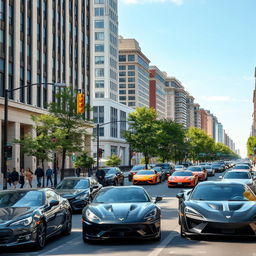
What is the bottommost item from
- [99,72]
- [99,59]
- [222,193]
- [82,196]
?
[82,196]

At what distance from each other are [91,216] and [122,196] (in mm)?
1473

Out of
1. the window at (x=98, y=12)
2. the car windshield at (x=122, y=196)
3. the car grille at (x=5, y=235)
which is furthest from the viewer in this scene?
the window at (x=98, y=12)

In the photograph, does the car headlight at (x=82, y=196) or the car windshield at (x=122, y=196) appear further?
the car headlight at (x=82, y=196)

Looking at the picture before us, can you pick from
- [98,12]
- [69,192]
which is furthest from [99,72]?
[69,192]

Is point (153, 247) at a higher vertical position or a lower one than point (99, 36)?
lower

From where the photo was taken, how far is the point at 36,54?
2119 inches

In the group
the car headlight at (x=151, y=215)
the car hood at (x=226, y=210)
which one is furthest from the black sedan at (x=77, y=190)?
the car hood at (x=226, y=210)

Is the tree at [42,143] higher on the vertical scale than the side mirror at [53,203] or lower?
higher

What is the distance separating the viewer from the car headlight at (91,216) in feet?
34.4

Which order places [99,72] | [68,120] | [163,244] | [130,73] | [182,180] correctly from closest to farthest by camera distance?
[163,244], [182,180], [68,120], [99,72], [130,73]

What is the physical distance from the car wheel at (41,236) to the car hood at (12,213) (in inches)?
15.1

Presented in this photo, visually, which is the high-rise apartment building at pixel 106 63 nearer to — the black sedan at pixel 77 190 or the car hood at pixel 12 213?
the black sedan at pixel 77 190

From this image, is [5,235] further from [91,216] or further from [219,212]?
[219,212]

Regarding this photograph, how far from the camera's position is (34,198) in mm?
11180
